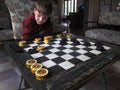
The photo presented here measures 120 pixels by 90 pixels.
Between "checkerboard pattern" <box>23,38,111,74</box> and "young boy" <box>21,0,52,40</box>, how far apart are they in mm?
293

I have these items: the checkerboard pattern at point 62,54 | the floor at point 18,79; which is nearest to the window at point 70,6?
the floor at point 18,79

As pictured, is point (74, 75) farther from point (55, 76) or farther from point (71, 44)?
point (71, 44)

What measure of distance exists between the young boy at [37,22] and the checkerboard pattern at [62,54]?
0.96ft

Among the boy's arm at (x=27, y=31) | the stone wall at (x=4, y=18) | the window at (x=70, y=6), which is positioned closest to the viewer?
the boy's arm at (x=27, y=31)

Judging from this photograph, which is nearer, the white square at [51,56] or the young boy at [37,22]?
the white square at [51,56]

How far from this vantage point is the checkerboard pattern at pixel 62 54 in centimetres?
101

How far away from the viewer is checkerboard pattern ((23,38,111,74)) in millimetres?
1012

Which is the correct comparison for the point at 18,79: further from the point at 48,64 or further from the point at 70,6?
the point at 70,6

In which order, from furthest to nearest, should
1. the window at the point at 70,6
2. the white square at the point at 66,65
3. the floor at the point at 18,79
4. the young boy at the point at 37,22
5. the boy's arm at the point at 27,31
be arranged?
the window at the point at 70,6 < the boy's arm at the point at 27,31 < the floor at the point at 18,79 < the young boy at the point at 37,22 < the white square at the point at 66,65

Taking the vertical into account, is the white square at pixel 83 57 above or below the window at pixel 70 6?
below

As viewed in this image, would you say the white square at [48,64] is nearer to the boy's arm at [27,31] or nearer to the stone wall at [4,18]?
the boy's arm at [27,31]

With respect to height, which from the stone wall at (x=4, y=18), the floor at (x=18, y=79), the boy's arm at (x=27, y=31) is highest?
the stone wall at (x=4, y=18)

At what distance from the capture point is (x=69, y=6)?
8391mm

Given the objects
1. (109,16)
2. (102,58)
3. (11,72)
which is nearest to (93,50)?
(102,58)
